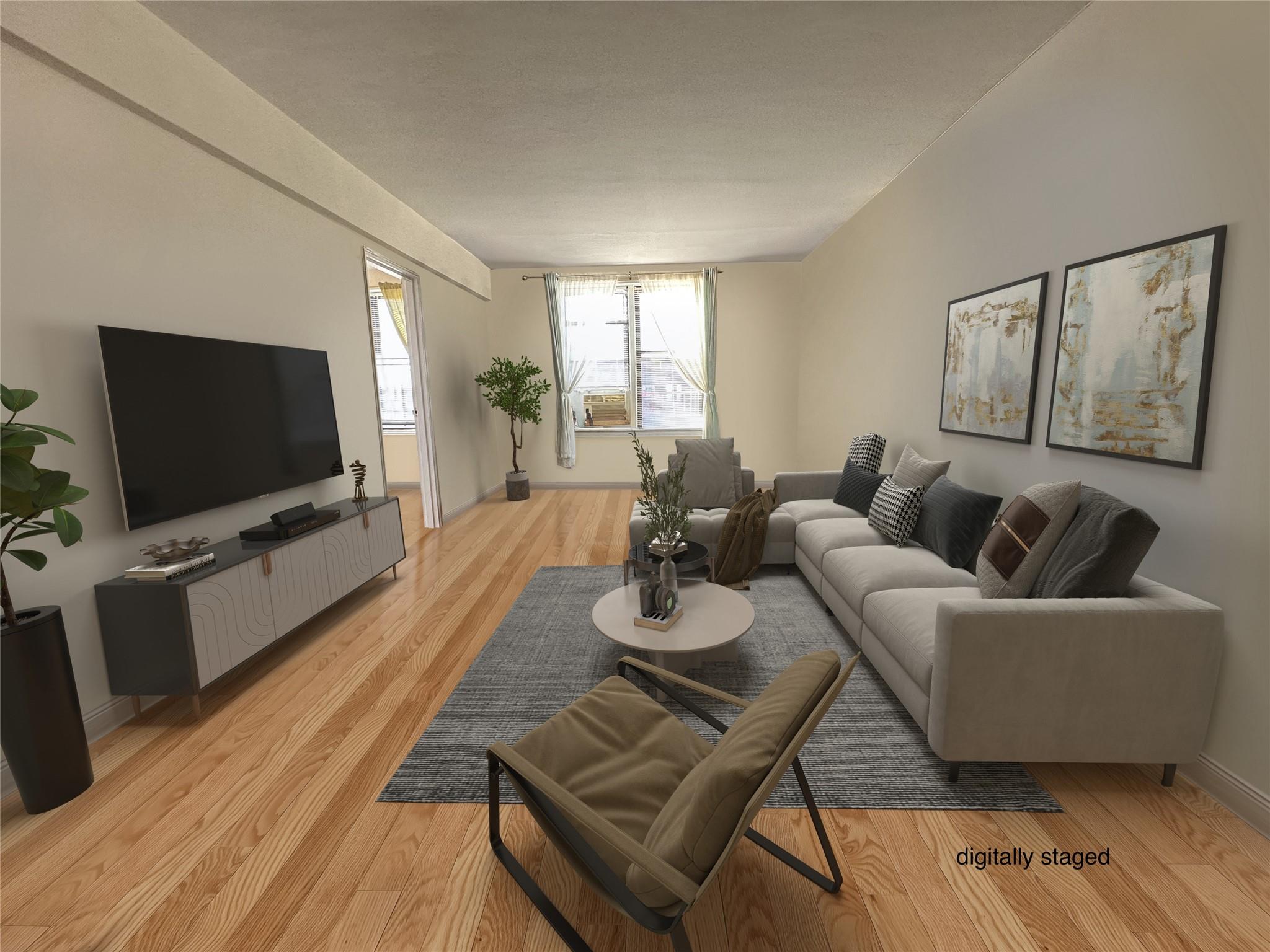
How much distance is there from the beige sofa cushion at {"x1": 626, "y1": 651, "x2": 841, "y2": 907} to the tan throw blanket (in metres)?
2.46

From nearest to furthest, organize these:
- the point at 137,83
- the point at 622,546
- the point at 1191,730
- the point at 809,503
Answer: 1. the point at 1191,730
2. the point at 137,83
3. the point at 809,503
4. the point at 622,546

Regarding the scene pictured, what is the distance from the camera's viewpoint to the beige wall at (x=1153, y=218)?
1.70 meters

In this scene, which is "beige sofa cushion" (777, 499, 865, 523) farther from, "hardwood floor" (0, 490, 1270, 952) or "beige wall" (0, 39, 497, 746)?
"beige wall" (0, 39, 497, 746)

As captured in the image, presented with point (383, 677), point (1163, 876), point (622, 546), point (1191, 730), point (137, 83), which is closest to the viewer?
point (1163, 876)

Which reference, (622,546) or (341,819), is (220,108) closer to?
(341,819)

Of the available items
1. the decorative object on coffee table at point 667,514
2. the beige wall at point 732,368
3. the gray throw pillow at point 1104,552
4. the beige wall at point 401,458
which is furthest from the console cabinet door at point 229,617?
the beige wall at point 401,458

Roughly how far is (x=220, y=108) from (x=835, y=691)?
3675 millimetres

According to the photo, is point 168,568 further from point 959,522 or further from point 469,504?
point 469,504

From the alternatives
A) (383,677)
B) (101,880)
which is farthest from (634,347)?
(101,880)

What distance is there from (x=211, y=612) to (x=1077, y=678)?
126 inches

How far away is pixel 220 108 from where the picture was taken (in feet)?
9.12

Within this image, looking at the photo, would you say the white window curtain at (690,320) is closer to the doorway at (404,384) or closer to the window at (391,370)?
the doorway at (404,384)

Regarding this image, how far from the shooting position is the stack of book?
226cm

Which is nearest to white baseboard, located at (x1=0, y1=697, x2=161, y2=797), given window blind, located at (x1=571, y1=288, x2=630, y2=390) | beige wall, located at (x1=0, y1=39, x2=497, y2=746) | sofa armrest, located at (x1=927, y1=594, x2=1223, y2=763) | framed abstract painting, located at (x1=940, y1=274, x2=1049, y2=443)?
beige wall, located at (x1=0, y1=39, x2=497, y2=746)
